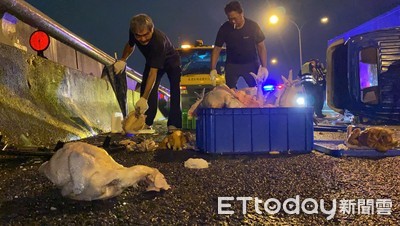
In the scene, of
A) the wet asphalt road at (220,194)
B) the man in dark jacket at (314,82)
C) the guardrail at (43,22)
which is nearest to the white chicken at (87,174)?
the wet asphalt road at (220,194)

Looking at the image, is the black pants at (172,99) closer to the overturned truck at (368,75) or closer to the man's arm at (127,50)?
the man's arm at (127,50)

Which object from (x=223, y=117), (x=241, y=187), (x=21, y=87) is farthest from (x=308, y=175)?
(x=21, y=87)

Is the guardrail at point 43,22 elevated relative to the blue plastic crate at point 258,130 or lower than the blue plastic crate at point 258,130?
elevated

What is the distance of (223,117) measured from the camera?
145 inches

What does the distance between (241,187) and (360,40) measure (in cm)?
471

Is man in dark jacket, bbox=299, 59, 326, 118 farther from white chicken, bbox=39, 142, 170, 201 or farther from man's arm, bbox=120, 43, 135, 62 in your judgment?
white chicken, bbox=39, 142, 170, 201

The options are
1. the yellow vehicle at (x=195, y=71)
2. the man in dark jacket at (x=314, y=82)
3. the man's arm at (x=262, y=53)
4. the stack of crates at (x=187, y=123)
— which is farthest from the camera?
the man in dark jacket at (x=314, y=82)

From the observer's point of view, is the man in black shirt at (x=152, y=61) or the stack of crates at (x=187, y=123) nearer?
the man in black shirt at (x=152, y=61)

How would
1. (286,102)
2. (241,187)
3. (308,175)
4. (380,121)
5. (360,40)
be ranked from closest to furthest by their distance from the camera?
(241,187) < (308,175) < (286,102) < (360,40) < (380,121)

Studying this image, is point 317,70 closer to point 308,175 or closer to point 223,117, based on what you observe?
point 223,117

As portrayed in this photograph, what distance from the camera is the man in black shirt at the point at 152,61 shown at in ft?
17.3

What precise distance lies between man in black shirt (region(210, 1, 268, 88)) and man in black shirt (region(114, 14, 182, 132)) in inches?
29.8

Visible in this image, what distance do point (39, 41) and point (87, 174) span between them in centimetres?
335

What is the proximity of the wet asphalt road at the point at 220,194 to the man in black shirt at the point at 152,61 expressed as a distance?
7.84 feet
